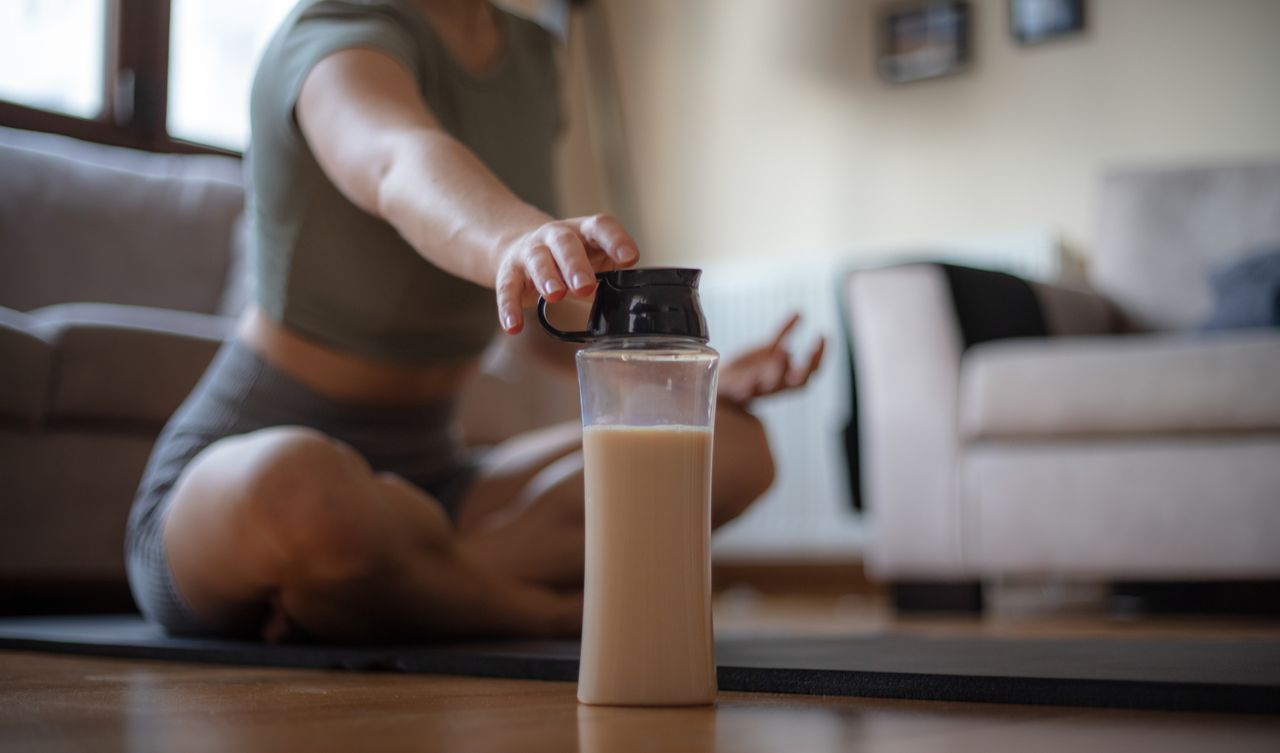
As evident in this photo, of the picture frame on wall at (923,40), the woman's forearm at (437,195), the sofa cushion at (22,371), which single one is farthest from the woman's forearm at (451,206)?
the picture frame on wall at (923,40)

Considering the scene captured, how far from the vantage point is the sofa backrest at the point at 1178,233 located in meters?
2.79

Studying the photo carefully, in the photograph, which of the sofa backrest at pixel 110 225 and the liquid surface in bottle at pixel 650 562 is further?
the sofa backrest at pixel 110 225

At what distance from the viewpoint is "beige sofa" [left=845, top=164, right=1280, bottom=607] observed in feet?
6.36

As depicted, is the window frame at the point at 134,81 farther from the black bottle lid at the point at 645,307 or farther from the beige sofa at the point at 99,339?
the black bottle lid at the point at 645,307

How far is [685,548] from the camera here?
0.70m

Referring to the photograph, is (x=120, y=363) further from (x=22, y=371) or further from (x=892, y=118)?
(x=892, y=118)

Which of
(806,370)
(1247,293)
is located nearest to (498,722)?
(806,370)

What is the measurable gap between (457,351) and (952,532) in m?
1.13

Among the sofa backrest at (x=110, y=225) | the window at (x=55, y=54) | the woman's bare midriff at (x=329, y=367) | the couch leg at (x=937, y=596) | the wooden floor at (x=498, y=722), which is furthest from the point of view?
the window at (x=55, y=54)

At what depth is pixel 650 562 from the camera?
2.28 ft

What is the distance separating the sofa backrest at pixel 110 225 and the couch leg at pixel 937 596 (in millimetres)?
1605

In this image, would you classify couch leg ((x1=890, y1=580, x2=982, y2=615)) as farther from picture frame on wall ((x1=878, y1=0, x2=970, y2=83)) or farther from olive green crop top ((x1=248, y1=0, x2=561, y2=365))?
picture frame on wall ((x1=878, y1=0, x2=970, y2=83))

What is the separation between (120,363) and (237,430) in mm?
892

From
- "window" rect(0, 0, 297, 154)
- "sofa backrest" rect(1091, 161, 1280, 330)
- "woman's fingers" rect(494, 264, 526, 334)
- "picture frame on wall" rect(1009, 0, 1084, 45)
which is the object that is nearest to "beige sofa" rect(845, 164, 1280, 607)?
"sofa backrest" rect(1091, 161, 1280, 330)
